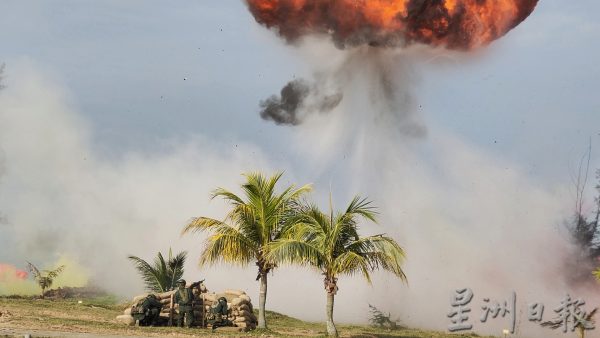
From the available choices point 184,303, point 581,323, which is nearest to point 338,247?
point 184,303

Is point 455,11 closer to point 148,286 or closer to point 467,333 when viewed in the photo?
point 467,333

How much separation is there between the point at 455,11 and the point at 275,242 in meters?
23.0

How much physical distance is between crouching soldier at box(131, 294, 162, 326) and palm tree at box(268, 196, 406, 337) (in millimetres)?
5952

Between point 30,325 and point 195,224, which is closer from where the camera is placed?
point 30,325

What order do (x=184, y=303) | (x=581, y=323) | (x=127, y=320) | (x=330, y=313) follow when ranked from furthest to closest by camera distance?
(x=581, y=323) < (x=127, y=320) < (x=184, y=303) < (x=330, y=313)

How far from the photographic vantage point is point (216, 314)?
1242 inches

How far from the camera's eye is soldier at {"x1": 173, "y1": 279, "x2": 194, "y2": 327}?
32.2 m

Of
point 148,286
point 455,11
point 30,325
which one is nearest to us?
point 30,325

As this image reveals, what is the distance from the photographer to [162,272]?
4069cm

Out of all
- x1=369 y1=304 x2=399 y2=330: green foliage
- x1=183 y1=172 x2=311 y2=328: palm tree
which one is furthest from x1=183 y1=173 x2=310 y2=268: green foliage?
x1=369 y1=304 x2=399 y2=330: green foliage

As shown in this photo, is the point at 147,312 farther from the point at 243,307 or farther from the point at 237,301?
the point at 243,307

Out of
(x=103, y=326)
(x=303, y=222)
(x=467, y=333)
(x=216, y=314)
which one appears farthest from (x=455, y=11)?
(x=103, y=326)

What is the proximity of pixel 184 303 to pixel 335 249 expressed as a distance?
6.89 m

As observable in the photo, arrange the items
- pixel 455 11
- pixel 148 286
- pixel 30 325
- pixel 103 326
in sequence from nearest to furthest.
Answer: pixel 30 325 < pixel 103 326 < pixel 148 286 < pixel 455 11
